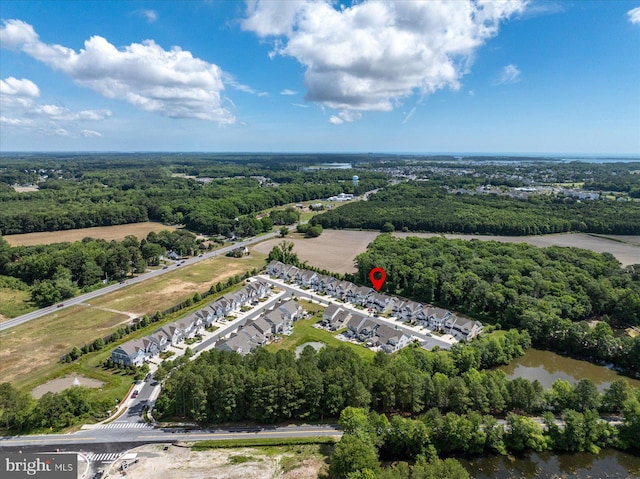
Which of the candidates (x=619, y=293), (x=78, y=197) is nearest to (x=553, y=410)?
(x=619, y=293)

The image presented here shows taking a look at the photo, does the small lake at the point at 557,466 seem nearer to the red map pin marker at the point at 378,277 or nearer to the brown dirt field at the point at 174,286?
the red map pin marker at the point at 378,277

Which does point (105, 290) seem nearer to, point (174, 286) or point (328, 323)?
point (174, 286)

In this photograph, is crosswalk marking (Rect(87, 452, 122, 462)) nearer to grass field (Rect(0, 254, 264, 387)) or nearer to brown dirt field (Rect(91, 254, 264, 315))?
grass field (Rect(0, 254, 264, 387))

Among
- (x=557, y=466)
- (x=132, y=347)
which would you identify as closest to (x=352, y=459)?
(x=557, y=466)

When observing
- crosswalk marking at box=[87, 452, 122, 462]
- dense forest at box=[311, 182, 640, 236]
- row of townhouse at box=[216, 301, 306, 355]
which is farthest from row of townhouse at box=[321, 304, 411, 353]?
dense forest at box=[311, 182, 640, 236]

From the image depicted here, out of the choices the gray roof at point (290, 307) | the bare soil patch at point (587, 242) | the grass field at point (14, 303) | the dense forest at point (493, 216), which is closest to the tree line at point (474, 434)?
the gray roof at point (290, 307)
